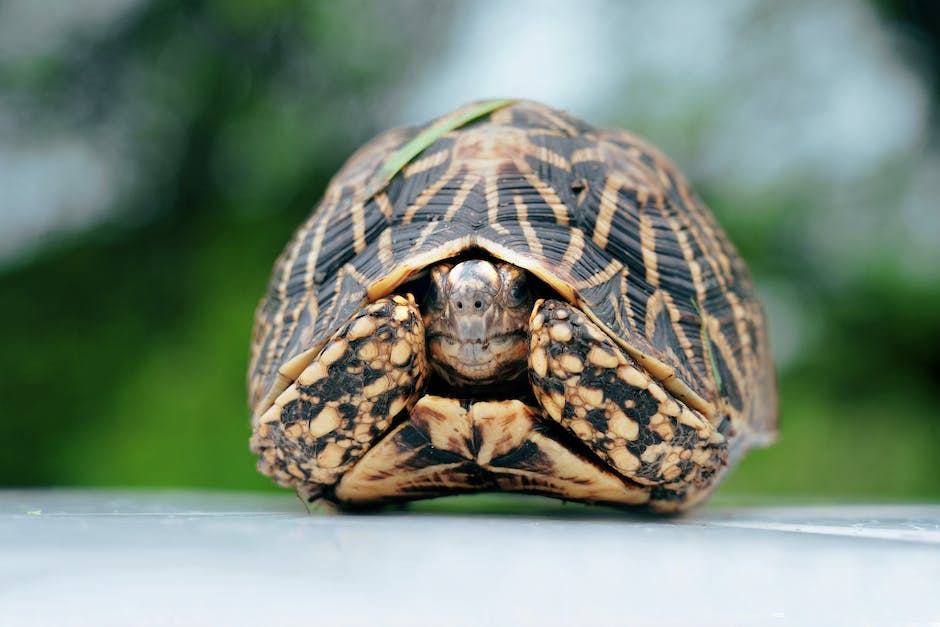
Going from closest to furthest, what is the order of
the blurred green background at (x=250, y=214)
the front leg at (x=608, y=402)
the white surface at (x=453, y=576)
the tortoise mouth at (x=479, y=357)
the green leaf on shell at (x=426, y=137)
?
the white surface at (x=453, y=576) < the front leg at (x=608, y=402) < the tortoise mouth at (x=479, y=357) < the green leaf on shell at (x=426, y=137) < the blurred green background at (x=250, y=214)

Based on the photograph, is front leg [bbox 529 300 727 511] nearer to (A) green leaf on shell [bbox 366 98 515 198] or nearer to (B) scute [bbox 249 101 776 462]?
(B) scute [bbox 249 101 776 462]

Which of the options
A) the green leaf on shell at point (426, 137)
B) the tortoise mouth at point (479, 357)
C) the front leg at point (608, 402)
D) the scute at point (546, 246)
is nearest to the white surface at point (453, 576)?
the front leg at point (608, 402)

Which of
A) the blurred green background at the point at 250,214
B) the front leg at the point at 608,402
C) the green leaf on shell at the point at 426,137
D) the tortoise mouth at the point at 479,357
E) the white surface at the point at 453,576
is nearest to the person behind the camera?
the white surface at the point at 453,576

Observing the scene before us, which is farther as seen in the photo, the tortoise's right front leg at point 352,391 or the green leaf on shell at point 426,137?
the green leaf on shell at point 426,137

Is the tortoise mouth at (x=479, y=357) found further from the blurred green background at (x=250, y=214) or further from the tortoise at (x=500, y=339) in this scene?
the blurred green background at (x=250, y=214)

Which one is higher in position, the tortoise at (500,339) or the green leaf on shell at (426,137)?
the green leaf on shell at (426,137)

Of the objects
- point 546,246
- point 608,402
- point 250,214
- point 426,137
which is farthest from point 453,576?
point 250,214

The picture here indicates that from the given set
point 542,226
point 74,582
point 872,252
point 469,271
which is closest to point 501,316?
point 469,271
